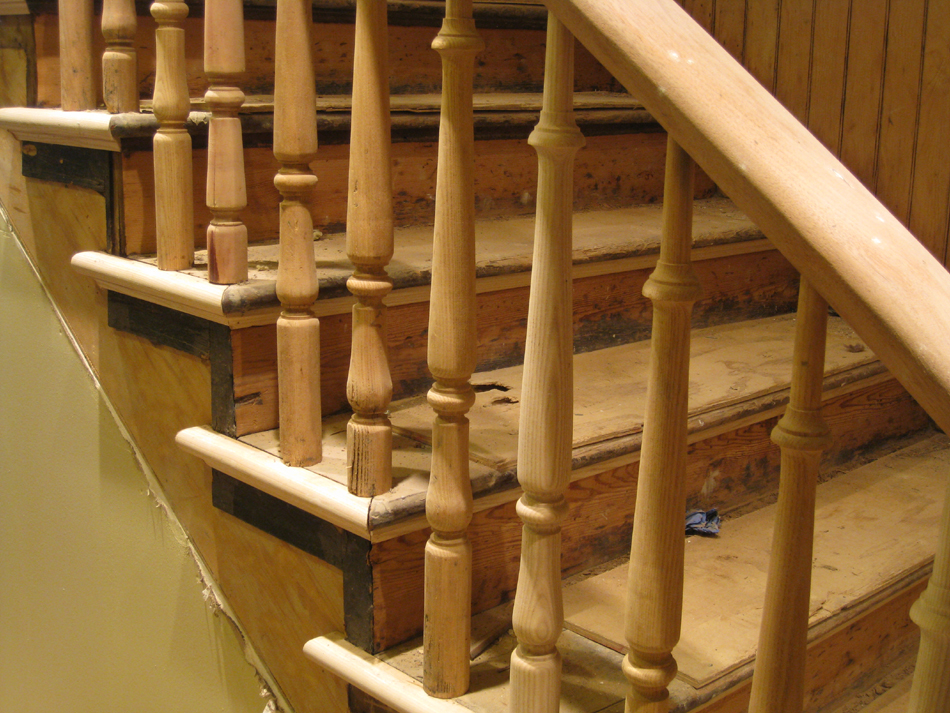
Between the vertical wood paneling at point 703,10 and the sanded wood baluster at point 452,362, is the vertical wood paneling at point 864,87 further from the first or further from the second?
the sanded wood baluster at point 452,362

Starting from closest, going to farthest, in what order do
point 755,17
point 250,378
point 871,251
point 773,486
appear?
point 871,251
point 250,378
point 773,486
point 755,17

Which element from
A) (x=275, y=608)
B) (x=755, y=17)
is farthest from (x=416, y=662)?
(x=755, y=17)

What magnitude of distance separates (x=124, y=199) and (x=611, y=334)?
0.83 meters

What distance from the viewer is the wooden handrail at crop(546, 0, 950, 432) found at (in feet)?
1.99

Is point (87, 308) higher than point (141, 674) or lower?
higher

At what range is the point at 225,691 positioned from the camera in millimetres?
1435

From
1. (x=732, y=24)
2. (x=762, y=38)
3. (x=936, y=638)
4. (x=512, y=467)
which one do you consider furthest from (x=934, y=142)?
(x=936, y=638)

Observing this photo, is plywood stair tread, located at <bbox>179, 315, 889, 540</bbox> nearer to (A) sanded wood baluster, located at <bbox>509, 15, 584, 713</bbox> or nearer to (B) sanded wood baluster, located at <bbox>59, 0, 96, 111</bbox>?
(A) sanded wood baluster, located at <bbox>509, 15, 584, 713</bbox>

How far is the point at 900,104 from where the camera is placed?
1.76 metres

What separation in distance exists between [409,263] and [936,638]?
2.77ft

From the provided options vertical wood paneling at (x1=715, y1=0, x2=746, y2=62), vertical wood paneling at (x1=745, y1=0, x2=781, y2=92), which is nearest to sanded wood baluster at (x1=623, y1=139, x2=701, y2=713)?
vertical wood paneling at (x1=745, y1=0, x2=781, y2=92)

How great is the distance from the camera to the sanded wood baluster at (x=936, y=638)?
62 centimetres

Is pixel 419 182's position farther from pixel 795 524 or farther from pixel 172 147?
pixel 795 524

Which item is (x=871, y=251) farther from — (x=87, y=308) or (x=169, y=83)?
(x=87, y=308)
